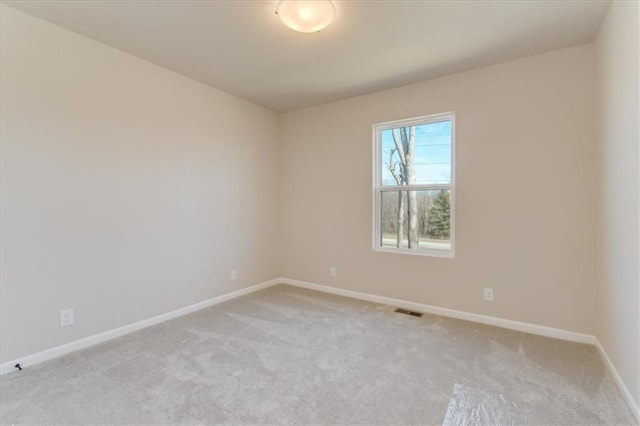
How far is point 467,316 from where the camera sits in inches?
122

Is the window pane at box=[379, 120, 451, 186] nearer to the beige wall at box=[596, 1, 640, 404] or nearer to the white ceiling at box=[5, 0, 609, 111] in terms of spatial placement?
the white ceiling at box=[5, 0, 609, 111]

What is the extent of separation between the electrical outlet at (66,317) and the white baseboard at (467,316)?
2.56m

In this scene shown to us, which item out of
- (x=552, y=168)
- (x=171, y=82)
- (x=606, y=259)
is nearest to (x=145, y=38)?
(x=171, y=82)

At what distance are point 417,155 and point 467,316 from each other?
5.77 feet

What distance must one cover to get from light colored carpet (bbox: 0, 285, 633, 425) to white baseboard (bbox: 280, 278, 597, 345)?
106mm

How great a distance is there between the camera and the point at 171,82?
3.15 m

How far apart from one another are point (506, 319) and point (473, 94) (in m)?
2.17

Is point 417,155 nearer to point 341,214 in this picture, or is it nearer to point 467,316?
point 341,214

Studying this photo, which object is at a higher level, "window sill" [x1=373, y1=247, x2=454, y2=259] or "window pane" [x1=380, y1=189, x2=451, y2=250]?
"window pane" [x1=380, y1=189, x2=451, y2=250]

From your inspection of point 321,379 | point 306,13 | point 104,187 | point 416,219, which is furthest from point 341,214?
point 104,187

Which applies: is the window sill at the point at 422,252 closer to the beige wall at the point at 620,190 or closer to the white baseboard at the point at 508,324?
the white baseboard at the point at 508,324

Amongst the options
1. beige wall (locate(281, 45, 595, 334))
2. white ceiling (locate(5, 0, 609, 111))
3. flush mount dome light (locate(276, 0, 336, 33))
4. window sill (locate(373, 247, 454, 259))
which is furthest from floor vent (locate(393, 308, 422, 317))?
flush mount dome light (locate(276, 0, 336, 33))

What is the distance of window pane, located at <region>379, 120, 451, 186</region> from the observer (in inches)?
130

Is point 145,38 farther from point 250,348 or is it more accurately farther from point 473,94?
point 473,94
